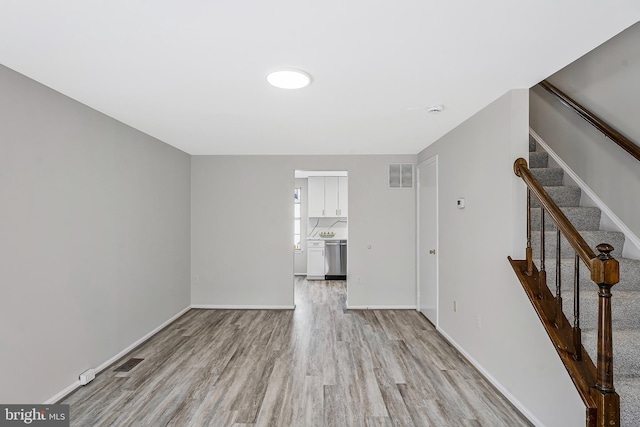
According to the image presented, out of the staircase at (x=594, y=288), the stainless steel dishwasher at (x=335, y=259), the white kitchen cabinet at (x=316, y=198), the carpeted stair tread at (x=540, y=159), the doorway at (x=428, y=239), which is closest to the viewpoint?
the staircase at (x=594, y=288)

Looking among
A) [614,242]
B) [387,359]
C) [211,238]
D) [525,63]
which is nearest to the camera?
[525,63]

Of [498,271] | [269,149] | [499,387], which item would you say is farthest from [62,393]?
[498,271]

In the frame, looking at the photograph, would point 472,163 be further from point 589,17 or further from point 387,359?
point 387,359

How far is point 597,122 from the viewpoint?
8.09 ft

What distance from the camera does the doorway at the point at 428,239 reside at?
3.96 m

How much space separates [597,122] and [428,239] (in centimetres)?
217

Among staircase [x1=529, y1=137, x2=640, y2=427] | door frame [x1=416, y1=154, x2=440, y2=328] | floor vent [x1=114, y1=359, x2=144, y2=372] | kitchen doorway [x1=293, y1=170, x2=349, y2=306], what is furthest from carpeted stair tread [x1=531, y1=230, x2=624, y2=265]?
kitchen doorway [x1=293, y1=170, x2=349, y2=306]

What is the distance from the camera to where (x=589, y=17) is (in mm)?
1473

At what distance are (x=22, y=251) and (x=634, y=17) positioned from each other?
3.76 metres

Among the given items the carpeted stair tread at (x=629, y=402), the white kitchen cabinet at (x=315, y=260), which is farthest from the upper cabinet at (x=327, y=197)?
the carpeted stair tread at (x=629, y=402)

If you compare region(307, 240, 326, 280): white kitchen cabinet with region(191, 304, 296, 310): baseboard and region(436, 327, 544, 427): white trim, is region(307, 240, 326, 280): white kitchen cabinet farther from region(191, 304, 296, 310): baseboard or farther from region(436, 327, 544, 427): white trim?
region(436, 327, 544, 427): white trim

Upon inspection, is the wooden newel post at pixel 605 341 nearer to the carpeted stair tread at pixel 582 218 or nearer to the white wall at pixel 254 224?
the carpeted stair tread at pixel 582 218

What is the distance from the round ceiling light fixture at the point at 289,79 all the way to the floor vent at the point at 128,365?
2875 mm

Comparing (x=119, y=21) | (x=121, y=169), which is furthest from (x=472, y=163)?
(x=121, y=169)
